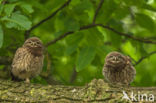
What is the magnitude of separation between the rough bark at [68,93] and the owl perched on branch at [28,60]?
5.69 feet

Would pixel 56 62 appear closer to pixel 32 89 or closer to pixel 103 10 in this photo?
pixel 103 10

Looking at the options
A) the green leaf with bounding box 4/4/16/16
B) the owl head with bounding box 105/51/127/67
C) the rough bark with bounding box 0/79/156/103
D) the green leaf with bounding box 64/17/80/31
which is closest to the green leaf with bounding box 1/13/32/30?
the green leaf with bounding box 4/4/16/16

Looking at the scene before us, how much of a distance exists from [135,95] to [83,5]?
11.2ft

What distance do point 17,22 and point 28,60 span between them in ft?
6.78

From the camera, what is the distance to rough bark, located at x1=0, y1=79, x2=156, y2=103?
187 inches

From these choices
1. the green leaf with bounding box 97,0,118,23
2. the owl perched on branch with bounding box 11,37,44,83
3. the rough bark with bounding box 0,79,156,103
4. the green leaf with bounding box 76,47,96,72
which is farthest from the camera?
the green leaf with bounding box 97,0,118,23

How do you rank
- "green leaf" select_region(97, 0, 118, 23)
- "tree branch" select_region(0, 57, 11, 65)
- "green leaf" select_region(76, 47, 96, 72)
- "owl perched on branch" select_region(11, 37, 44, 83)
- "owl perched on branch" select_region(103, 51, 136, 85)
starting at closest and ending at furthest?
"green leaf" select_region(76, 47, 96, 72), "owl perched on branch" select_region(103, 51, 136, 85), "owl perched on branch" select_region(11, 37, 44, 83), "tree branch" select_region(0, 57, 11, 65), "green leaf" select_region(97, 0, 118, 23)

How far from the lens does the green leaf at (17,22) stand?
204 inches

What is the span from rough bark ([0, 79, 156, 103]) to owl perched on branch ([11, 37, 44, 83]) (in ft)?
5.69

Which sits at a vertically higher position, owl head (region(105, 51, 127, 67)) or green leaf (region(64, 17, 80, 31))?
green leaf (region(64, 17, 80, 31))

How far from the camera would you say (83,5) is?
7.46 meters

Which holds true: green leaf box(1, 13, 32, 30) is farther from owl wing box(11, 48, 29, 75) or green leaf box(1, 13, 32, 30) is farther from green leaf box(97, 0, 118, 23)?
green leaf box(97, 0, 118, 23)

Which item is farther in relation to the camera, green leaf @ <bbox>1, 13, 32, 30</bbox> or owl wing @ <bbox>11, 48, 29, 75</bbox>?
owl wing @ <bbox>11, 48, 29, 75</bbox>

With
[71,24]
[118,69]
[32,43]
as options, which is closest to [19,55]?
[32,43]
